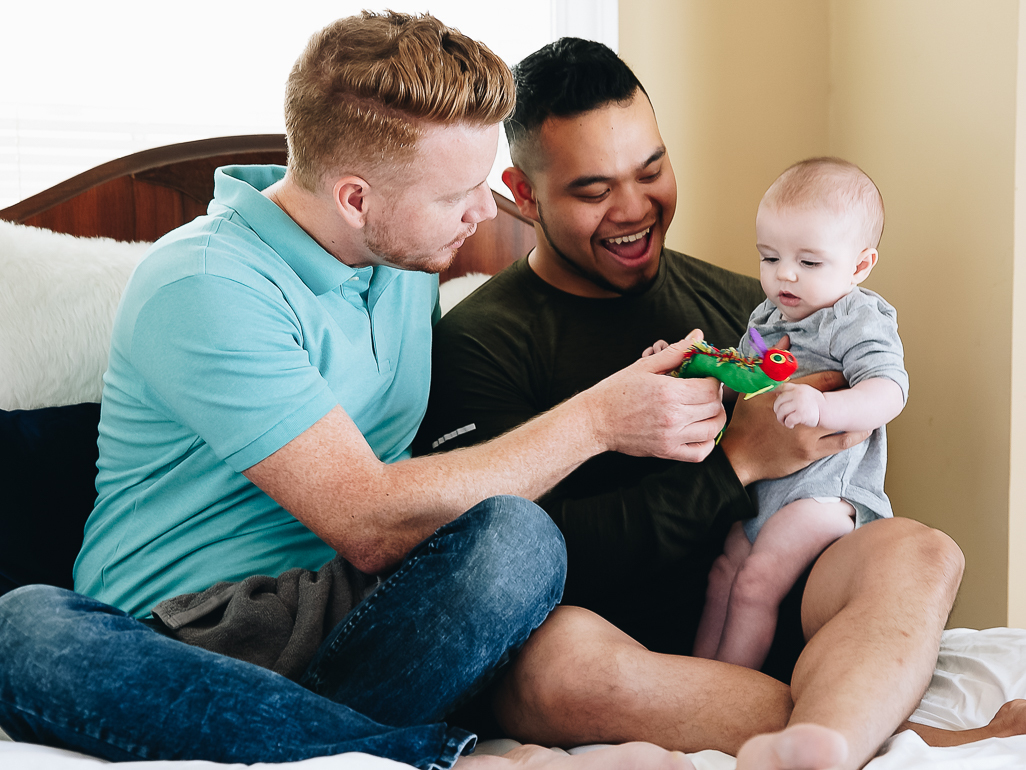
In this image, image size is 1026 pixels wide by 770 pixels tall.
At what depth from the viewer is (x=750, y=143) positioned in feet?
6.91

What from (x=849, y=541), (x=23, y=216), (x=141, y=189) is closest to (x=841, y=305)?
(x=849, y=541)

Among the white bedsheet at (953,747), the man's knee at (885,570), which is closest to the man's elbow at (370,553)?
the white bedsheet at (953,747)

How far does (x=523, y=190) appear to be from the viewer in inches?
61.4

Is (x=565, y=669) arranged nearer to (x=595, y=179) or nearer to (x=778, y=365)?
(x=778, y=365)

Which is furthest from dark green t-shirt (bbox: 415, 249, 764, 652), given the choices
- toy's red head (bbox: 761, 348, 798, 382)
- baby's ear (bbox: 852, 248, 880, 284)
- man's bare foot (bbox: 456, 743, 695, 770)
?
man's bare foot (bbox: 456, 743, 695, 770)

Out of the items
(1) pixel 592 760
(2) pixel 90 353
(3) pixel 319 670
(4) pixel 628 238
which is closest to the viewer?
(1) pixel 592 760

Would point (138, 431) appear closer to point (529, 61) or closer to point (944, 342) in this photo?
point (529, 61)

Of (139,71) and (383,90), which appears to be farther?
(139,71)

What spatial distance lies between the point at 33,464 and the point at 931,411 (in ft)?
5.31

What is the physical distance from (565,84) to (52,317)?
96 cm

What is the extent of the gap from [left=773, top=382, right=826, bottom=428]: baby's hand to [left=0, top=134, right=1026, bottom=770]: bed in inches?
14.6

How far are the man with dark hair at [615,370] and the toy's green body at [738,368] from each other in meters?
0.14

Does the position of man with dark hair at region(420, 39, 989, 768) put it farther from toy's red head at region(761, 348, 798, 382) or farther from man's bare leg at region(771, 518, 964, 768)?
toy's red head at region(761, 348, 798, 382)

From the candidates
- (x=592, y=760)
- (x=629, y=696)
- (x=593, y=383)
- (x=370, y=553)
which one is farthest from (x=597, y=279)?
(x=592, y=760)
